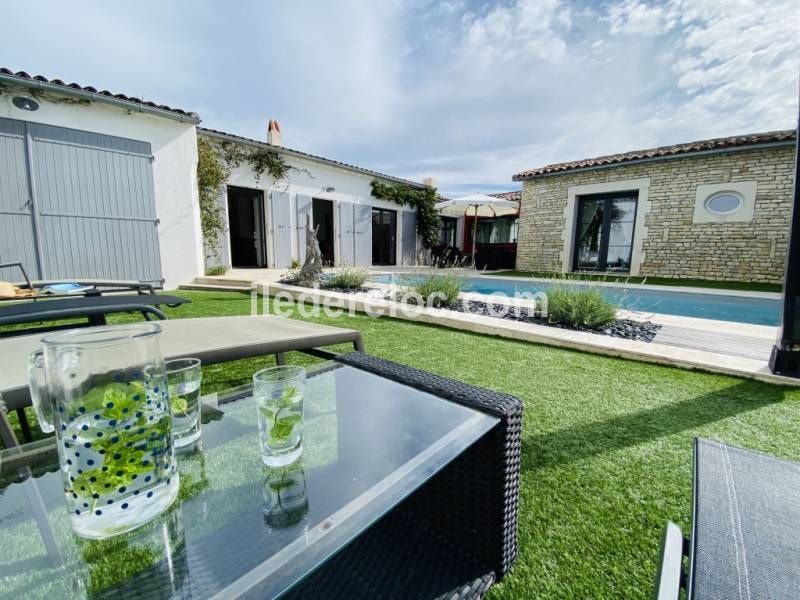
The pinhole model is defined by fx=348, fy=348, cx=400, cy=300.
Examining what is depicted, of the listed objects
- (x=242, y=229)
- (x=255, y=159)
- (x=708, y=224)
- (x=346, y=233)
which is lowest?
(x=346, y=233)

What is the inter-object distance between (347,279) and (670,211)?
8.21 m

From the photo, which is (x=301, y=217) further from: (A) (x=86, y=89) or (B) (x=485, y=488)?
(B) (x=485, y=488)

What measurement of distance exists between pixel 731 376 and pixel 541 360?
3.89ft

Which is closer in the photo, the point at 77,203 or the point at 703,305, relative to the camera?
the point at 77,203

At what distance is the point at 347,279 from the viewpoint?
6.35m

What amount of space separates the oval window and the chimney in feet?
34.7

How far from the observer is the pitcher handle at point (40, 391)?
21.0 inches

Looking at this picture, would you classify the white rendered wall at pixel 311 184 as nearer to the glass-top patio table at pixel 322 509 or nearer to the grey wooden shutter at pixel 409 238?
the grey wooden shutter at pixel 409 238

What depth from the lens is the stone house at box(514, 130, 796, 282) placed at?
7531 millimetres

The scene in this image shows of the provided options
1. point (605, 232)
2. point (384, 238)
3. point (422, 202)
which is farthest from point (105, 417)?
point (422, 202)

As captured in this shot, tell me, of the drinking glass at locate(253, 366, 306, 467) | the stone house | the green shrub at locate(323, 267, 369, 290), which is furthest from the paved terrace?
the stone house

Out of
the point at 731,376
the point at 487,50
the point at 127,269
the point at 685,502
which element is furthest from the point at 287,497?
the point at 487,50

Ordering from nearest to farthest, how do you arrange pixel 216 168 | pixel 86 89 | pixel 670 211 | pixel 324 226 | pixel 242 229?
pixel 86 89 < pixel 216 168 < pixel 670 211 < pixel 324 226 < pixel 242 229

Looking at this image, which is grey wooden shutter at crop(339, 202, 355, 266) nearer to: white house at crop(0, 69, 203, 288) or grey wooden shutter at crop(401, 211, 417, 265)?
grey wooden shutter at crop(401, 211, 417, 265)
